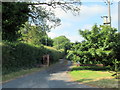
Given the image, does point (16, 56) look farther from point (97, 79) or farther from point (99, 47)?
point (99, 47)

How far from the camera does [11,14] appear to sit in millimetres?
7809

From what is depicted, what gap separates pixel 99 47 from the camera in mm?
15297

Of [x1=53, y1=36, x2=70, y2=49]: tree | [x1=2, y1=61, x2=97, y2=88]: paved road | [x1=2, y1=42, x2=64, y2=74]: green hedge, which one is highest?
[x1=53, y1=36, x2=70, y2=49]: tree

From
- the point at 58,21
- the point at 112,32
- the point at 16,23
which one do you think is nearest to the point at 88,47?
the point at 112,32

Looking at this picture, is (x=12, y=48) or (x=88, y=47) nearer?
(x=12, y=48)

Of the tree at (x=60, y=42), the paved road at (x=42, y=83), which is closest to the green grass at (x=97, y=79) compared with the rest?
the paved road at (x=42, y=83)

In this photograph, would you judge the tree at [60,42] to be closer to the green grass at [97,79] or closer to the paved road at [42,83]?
the green grass at [97,79]

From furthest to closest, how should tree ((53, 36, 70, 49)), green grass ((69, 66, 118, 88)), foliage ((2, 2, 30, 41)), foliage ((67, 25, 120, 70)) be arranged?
tree ((53, 36, 70, 49)), foliage ((67, 25, 120, 70)), foliage ((2, 2, 30, 41)), green grass ((69, 66, 118, 88))

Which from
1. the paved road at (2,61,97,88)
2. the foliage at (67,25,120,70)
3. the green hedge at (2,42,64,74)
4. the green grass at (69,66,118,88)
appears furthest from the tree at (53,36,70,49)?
the paved road at (2,61,97,88)

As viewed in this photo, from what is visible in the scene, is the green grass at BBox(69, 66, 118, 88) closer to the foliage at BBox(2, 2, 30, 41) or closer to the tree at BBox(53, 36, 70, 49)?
the foliage at BBox(2, 2, 30, 41)

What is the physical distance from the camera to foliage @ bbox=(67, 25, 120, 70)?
47.4ft

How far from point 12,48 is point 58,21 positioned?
468cm

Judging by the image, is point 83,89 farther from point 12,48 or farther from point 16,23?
point 12,48

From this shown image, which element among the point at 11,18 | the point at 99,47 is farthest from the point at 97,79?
the point at 99,47
